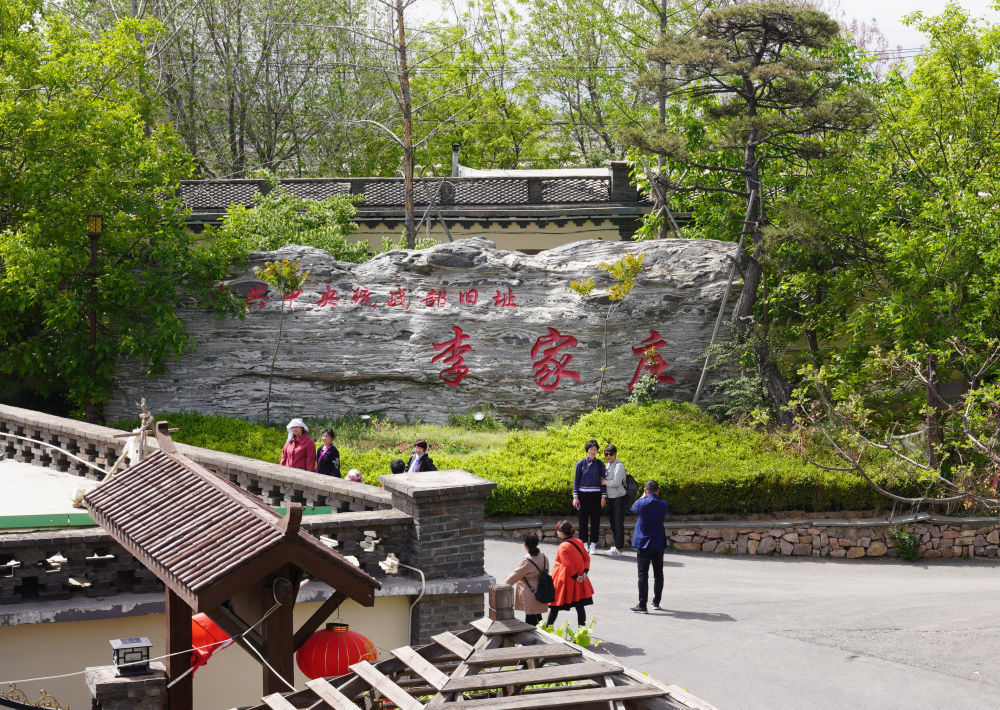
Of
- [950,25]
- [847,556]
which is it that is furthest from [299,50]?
[847,556]

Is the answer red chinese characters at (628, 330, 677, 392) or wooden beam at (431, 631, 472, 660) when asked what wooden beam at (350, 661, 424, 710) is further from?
red chinese characters at (628, 330, 677, 392)

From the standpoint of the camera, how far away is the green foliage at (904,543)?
1495 cm

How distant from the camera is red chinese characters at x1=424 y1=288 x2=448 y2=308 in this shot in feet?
61.0

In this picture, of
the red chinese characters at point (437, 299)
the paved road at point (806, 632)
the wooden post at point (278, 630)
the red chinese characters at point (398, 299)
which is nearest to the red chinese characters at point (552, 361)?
the red chinese characters at point (437, 299)

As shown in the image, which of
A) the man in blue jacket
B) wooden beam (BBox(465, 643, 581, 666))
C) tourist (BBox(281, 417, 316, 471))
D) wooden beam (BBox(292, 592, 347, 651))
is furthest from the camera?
tourist (BBox(281, 417, 316, 471))

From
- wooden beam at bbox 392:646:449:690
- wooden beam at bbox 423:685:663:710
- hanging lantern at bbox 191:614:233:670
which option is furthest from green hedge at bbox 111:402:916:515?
wooden beam at bbox 423:685:663:710

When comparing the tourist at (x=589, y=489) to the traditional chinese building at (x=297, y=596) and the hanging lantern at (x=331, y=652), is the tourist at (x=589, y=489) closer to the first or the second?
the traditional chinese building at (x=297, y=596)

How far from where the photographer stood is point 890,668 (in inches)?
397

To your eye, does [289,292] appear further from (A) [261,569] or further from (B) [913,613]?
(A) [261,569]

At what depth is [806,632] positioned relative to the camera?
11.0m

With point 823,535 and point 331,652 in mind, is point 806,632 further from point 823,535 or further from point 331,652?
point 331,652

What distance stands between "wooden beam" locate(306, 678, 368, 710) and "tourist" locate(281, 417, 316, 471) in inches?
317

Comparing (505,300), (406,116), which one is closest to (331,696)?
(505,300)

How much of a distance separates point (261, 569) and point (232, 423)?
13.0 metres
